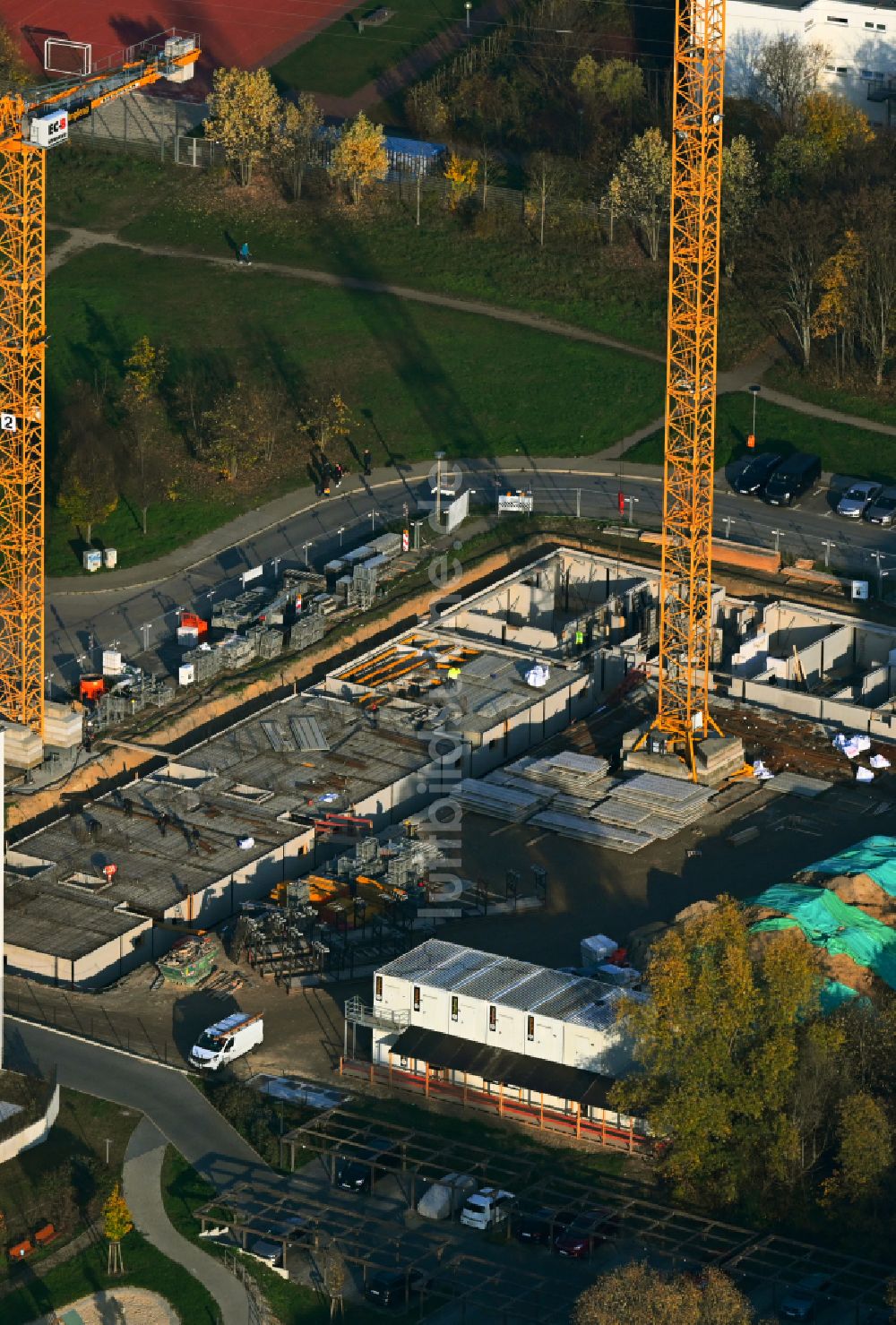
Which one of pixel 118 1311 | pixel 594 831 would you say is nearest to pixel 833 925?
pixel 594 831

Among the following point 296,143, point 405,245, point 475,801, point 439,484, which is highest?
point 296,143

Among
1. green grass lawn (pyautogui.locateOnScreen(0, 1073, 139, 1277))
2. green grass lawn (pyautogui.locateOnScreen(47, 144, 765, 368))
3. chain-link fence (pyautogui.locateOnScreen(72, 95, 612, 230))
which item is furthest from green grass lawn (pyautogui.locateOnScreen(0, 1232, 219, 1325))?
chain-link fence (pyautogui.locateOnScreen(72, 95, 612, 230))

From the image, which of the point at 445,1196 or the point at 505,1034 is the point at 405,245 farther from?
the point at 445,1196

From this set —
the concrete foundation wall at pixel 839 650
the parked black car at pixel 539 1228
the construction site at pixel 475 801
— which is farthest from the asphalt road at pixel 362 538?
the parked black car at pixel 539 1228

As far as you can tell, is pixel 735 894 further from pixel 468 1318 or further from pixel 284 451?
pixel 284 451

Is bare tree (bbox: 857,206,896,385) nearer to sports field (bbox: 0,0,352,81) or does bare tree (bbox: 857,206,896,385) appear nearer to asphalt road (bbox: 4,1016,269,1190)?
sports field (bbox: 0,0,352,81)

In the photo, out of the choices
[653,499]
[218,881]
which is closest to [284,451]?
[653,499]

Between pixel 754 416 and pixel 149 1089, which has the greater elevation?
pixel 754 416
